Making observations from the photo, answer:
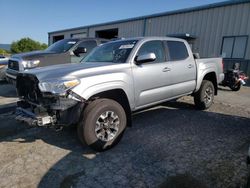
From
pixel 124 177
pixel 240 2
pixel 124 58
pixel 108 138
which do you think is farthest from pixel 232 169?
pixel 240 2

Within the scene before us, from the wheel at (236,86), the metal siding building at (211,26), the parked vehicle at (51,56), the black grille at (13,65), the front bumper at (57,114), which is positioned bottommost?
the wheel at (236,86)

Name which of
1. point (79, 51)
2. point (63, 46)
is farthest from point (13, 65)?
point (79, 51)

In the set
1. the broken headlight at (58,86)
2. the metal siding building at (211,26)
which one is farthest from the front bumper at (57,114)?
the metal siding building at (211,26)

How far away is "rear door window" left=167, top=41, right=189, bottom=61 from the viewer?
5008 millimetres

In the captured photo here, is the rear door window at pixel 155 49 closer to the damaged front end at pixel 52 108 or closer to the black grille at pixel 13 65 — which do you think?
the damaged front end at pixel 52 108

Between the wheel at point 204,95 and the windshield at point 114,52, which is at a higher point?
the windshield at point 114,52

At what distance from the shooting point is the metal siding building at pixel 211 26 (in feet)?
40.5

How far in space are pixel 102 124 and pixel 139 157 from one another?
776 mm

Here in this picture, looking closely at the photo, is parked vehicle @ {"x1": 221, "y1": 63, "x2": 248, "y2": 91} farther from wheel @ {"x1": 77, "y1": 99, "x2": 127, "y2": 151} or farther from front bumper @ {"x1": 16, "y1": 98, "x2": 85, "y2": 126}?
front bumper @ {"x1": 16, "y1": 98, "x2": 85, "y2": 126}

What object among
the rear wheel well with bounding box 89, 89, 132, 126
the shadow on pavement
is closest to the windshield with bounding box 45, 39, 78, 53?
the shadow on pavement

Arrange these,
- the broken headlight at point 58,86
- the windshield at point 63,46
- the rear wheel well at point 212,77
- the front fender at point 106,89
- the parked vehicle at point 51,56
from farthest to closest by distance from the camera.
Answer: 1. the windshield at point 63,46
2. the parked vehicle at point 51,56
3. the rear wheel well at point 212,77
4. the front fender at point 106,89
5. the broken headlight at point 58,86

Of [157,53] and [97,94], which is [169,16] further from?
[97,94]

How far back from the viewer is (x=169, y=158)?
3.43m

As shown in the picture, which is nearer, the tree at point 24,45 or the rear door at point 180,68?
the rear door at point 180,68
